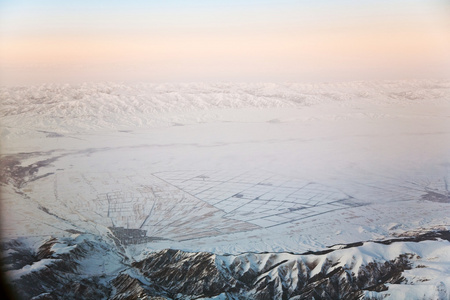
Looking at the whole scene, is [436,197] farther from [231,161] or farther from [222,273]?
[222,273]

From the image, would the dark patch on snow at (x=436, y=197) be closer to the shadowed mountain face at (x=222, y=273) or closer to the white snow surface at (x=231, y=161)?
the white snow surface at (x=231, y=161)

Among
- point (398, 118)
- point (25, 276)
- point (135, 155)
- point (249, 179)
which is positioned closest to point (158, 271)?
point (25, 276)

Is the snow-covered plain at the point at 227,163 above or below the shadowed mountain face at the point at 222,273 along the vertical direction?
above

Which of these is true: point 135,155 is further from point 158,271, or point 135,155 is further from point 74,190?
point 158,271

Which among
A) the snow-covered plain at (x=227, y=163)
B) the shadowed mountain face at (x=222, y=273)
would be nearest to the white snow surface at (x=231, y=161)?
the snow-covered plain at (x=227, y=163)

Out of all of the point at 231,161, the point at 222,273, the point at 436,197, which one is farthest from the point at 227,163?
the point at 222,273

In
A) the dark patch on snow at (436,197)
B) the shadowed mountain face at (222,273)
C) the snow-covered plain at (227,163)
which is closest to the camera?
the shadowed mountain face at (222,273)

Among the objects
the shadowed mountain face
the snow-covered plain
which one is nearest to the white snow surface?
the snow-covered plain
